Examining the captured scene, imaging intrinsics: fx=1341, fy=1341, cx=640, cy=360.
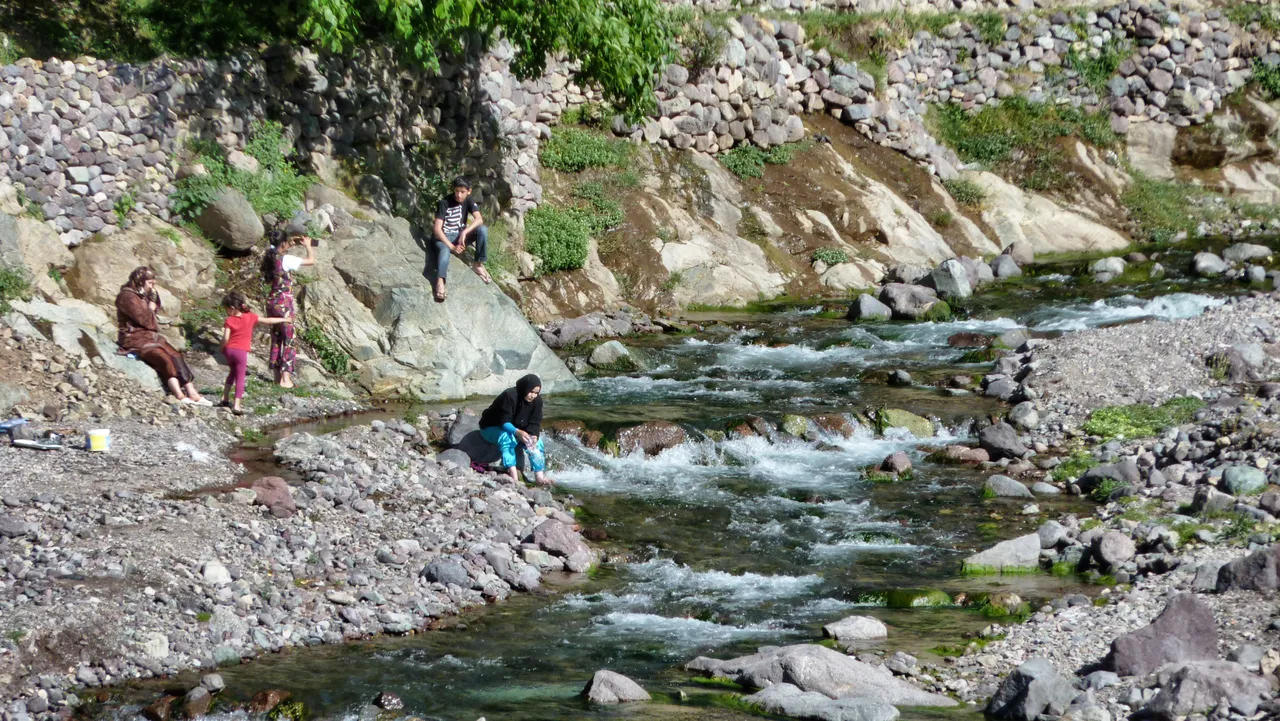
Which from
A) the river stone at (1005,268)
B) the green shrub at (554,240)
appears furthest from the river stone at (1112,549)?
the river stone at (1005,268)

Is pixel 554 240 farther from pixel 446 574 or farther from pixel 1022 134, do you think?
pixel 1022 134

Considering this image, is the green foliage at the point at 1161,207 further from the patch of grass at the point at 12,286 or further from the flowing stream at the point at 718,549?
the patch of grass at the point at 12,286

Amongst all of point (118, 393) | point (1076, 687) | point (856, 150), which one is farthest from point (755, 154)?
point (1076, 687)

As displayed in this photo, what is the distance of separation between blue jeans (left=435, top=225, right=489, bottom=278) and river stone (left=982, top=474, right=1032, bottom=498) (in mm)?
7499

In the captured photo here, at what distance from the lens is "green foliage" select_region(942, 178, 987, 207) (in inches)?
1090

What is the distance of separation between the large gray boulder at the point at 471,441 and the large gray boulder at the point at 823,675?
17.0ft

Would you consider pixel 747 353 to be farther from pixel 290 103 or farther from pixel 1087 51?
pixel 1087 51

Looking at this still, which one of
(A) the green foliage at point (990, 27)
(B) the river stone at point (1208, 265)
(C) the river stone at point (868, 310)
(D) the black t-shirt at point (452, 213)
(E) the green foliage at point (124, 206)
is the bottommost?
(C) the river stone at point (868, 310)

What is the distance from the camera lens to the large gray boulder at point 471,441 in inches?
530

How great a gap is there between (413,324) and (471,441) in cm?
357

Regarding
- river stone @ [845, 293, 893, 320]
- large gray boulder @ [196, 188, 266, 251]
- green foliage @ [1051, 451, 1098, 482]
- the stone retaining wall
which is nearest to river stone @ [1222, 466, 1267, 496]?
green foliage @ [1051, 451, 1098, 482]

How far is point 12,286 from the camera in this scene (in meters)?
14.3

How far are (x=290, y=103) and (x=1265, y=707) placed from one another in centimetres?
1494

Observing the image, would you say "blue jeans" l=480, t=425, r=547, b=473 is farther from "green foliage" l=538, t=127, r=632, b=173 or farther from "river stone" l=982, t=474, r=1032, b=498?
→ "green foliage" l=538, t=127, r=632, b=173
